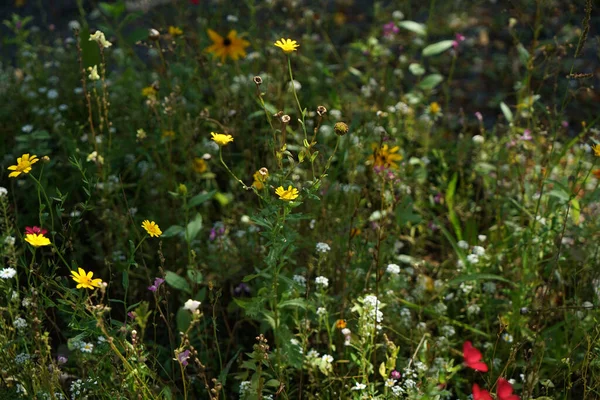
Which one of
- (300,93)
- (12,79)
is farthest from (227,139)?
(12,79)

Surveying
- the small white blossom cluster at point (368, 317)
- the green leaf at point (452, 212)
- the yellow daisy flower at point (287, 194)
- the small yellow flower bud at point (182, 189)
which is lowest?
the green leaf at point (452, 212)

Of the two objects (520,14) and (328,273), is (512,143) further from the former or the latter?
(328,273)

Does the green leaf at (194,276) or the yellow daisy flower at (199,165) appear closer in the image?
the green leaf at (194,276)

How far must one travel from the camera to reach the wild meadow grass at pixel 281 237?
5.81ft

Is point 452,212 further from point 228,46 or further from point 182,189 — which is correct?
point 228,46

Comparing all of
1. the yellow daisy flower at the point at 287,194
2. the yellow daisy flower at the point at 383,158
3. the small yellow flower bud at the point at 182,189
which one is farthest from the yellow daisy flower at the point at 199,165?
the yellow daisy flower at the point at 287,194

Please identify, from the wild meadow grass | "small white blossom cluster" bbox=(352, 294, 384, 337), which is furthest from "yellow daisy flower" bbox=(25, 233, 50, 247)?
"small white blossom cluster" bbox=(352, 294, 384, 337)

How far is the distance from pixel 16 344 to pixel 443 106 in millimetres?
2662

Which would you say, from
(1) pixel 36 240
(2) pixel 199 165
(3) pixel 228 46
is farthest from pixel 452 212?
(1) pixel 36 240

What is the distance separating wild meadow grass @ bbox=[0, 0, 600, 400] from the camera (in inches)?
69.7

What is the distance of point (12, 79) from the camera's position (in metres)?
3.19

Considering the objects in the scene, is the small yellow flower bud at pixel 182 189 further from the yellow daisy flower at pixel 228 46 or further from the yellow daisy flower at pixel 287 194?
the yellow daisy flower at pixel 228 46

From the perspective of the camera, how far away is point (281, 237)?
1.75m

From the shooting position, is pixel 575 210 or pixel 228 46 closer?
pixel 575 210
